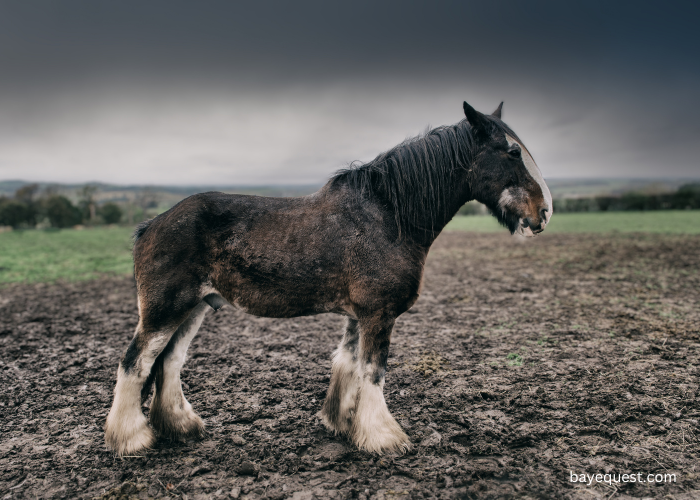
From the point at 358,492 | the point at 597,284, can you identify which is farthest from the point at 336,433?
the point at 597,284

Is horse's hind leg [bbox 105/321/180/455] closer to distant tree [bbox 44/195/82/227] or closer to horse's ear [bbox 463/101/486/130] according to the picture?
horse's ear [bbox 463/101/486/130]

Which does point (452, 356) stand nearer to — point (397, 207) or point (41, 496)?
point (397, 207)

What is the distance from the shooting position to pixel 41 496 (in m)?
2.66

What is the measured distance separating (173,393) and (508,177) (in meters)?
3.60

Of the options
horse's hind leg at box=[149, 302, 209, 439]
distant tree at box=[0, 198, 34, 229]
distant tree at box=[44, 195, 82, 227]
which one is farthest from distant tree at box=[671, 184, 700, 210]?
distant tree at box=[0, 198, 34, 229]

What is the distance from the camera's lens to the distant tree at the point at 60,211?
35.2 metres

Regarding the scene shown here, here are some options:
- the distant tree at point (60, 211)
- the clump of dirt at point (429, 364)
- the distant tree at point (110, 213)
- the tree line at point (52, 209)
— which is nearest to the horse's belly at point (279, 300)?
the clump of dirt at point (429, 364)

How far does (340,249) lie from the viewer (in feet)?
10.3

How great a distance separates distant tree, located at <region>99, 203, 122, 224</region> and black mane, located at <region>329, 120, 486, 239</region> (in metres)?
46.4

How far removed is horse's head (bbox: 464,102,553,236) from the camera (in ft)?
10.1

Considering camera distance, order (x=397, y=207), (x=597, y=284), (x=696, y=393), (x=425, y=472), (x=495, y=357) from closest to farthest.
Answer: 1. (x=425, y=472)
2. (x=397, y=207)
3. (x=696, y=393)
4. (x=495, y=357)
5. (x=597, y=284)

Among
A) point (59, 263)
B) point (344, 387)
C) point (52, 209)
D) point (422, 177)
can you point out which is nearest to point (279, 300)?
point (344, 387)

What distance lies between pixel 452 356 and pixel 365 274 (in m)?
2.95

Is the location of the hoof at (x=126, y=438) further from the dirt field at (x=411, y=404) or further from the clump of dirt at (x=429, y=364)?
the clump of dirt at (x=429, y=364)
